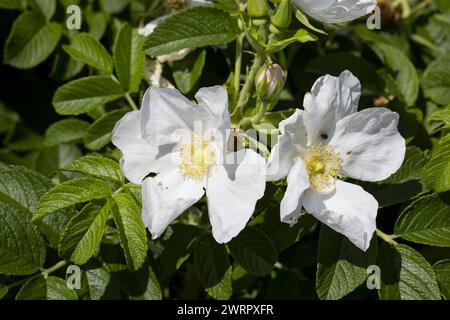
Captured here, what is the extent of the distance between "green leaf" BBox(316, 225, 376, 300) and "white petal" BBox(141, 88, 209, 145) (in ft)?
1.67

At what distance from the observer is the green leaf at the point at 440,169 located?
6.09 feet

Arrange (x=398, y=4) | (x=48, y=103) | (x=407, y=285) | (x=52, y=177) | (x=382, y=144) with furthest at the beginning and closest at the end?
(x=48, y=103) → (x=398, y=4) → (x=52, y=177) → (x=407, y=285) → (x=382, y=144)

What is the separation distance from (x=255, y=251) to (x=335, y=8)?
0.72m

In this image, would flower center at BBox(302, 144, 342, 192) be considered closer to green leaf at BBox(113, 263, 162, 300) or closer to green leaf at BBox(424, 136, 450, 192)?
green leaf at BBox(424, 136, 450, 192)

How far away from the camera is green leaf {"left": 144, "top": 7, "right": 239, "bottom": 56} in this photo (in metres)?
1.99

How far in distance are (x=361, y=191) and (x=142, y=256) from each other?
61 centimetres

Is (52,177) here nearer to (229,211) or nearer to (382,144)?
(229,211)

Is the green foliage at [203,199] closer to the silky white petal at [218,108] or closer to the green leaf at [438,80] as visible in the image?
the green leaf at [438,80]

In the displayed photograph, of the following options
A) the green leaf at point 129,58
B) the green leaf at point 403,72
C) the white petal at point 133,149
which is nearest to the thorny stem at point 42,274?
the white petal at point 133,149

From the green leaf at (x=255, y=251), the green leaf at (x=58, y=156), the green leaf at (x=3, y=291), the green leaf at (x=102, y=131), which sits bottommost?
the green leaf at (x=58, y=156)

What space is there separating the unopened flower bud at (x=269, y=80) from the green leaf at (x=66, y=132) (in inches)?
36.3

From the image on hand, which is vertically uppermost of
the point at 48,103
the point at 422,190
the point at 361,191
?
the point at 361,191

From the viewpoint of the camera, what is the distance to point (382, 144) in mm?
1812
